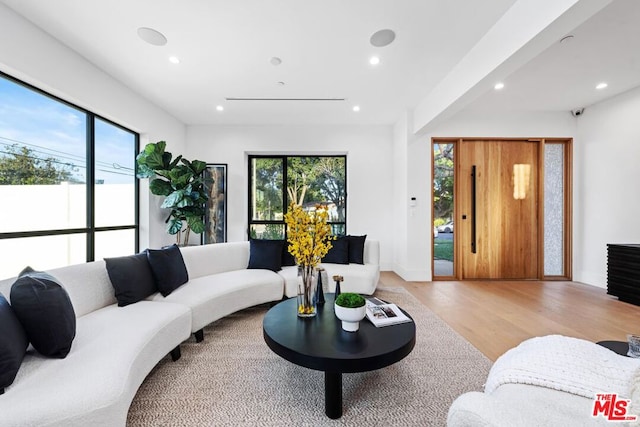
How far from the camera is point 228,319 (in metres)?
2.75

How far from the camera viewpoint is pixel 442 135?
4320 mm

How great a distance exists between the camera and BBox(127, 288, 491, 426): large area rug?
1451 mm

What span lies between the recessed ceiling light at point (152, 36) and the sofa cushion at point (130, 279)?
2021 mm

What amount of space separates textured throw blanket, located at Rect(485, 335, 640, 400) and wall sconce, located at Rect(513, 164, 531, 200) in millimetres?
3747

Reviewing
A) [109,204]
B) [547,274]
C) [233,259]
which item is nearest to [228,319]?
[233,259]

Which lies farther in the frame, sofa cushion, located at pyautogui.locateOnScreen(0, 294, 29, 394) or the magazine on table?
the magazine on table

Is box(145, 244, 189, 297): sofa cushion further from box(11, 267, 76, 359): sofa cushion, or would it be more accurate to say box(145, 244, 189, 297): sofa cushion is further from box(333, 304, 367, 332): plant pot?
box(333, 304, 367, 332): plant pot

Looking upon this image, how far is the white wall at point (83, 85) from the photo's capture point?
2.14 m

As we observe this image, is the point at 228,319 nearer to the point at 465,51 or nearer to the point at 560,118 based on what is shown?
the point at 465,51

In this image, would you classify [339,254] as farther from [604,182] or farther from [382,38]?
[604,182]

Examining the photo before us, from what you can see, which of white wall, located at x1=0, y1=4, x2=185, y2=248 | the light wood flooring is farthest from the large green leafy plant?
the light wood flooring

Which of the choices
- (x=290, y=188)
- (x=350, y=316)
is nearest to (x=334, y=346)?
(x=350, y=316)

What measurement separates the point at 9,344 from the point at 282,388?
1356mm

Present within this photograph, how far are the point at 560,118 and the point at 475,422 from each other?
5414 mm
